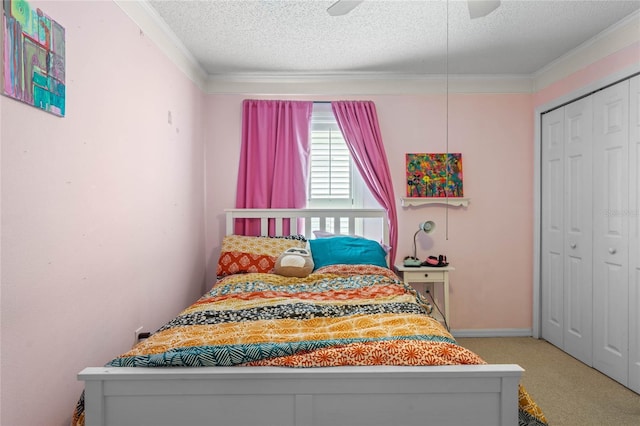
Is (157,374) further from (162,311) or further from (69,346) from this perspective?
(162,311)

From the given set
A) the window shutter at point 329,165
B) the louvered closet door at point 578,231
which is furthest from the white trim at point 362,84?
the louvered closet door at point 578,231

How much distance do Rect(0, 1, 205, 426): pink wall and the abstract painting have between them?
47 mm

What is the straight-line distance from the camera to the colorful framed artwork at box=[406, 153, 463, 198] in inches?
157

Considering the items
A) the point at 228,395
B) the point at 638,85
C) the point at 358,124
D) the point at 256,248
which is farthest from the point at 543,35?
the point at 228,395

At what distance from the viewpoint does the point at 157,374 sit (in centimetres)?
148

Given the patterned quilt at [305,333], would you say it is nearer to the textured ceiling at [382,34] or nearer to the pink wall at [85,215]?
the pink wall at [85,215]

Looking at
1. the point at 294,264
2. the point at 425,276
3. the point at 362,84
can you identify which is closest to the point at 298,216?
the point at 294,264

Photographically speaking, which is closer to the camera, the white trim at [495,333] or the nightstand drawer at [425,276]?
the nightstand drawer at [425,276]

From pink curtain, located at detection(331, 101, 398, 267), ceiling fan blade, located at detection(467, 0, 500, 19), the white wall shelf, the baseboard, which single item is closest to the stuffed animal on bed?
pink curtain, located at detection(331, 101, 398, 267)

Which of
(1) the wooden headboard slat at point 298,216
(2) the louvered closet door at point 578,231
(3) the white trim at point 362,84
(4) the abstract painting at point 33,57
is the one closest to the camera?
(4) the abstract painting at point 33,57

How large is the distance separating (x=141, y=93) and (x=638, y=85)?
3.19 metres

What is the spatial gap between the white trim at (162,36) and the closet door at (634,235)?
319 cm

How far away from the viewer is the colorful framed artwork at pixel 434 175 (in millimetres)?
3986

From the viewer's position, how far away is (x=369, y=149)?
3934 millimetres
